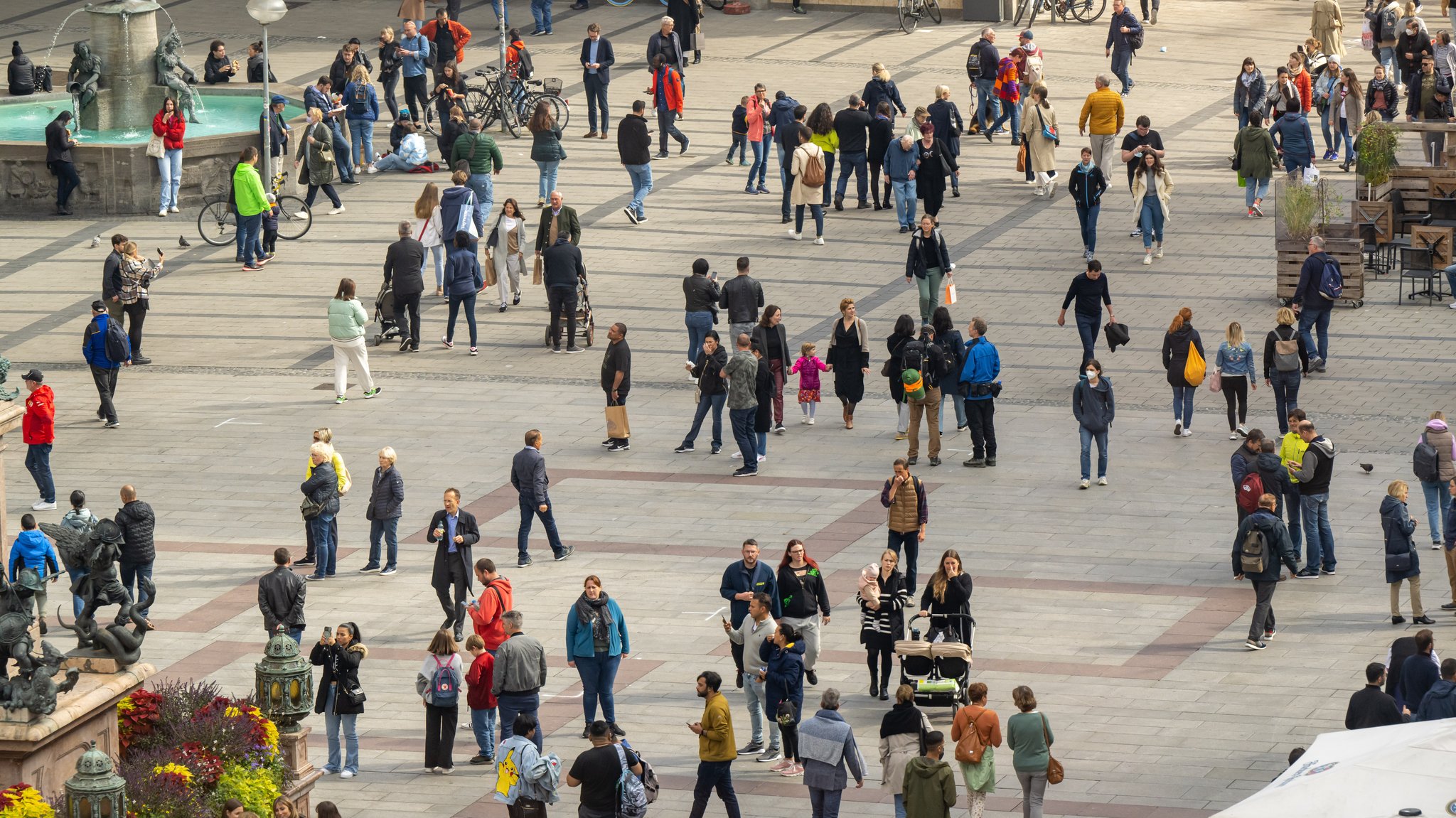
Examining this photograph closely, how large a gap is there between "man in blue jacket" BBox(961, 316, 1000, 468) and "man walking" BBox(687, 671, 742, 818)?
820cm

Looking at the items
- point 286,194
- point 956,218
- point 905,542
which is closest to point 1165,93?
point 956,218

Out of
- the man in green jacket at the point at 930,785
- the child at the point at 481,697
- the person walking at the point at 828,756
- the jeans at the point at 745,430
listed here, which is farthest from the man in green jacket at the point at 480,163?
the man in green jacket at the point at 930,785

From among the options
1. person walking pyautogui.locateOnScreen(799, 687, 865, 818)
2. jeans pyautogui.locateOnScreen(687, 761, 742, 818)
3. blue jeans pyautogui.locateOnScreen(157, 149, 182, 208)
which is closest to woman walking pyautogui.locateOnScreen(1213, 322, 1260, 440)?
person walking pyautogui.locateOnScreen(799, 687, 865, 818)

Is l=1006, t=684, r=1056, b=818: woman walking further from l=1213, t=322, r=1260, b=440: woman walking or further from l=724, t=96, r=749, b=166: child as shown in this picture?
l=724, t=96, r=749, b=166: child

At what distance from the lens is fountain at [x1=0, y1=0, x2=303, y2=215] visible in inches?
1353

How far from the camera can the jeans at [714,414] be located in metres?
24.0

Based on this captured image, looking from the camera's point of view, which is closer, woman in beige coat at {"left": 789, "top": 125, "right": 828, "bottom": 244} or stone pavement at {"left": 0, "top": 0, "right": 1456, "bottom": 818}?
stone pavement at {"left": 0, "top": 0, "right": 1456, "bottom": 818}

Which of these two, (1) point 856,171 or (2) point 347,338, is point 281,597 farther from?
(1) point 856,171

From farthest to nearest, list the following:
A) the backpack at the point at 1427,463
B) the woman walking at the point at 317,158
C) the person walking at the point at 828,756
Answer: the woman walking at the point at 317,158
the backpack at the point at 1427,463
the person walking at the point at 828,756

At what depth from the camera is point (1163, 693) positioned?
1788 cm

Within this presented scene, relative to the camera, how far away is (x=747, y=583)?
704 inches

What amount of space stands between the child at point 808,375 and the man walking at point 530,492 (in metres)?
4.22

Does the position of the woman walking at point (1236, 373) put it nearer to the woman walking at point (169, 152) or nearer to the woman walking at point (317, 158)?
the woman walking at point (317, 158)

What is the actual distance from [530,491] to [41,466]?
5178 mm
